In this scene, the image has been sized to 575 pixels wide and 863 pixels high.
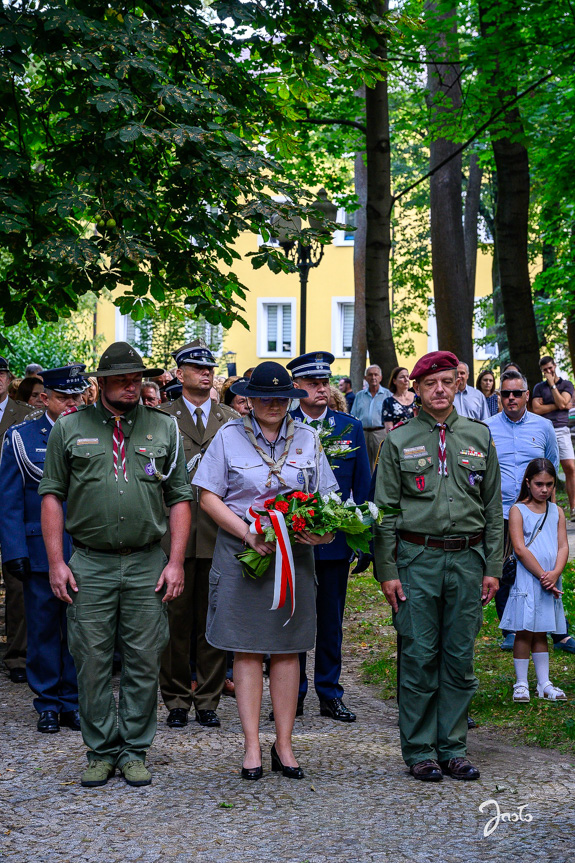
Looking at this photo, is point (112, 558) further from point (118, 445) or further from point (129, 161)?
point (129, 161)

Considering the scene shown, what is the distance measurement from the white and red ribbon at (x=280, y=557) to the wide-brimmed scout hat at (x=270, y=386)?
629mm

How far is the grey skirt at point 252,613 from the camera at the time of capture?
19.9 ft

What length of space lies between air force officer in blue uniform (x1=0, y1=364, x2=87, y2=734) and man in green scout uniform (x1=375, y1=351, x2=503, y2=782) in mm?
2304

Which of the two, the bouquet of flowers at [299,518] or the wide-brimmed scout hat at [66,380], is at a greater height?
the wide-brimmed scout hat at [66,380]

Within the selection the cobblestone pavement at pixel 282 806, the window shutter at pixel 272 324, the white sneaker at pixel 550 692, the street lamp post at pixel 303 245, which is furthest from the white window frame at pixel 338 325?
the cobblestone pavement at pixel 282 806

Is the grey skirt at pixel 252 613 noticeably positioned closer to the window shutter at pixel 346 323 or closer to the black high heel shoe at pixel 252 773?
the black high heel shoe at pixel 252 773

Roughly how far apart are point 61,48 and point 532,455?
4.71 m

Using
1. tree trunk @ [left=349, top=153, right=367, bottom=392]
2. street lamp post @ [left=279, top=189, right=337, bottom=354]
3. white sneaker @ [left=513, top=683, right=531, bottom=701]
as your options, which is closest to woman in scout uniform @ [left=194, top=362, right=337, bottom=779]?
white sneaker @ [left=513, top=683, right=531, bottom=701]

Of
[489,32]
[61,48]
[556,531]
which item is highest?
[489,32]

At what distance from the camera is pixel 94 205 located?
27.6ft

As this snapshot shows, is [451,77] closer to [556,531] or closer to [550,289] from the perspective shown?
[550,289]

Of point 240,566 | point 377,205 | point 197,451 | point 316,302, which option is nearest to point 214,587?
point 240,566

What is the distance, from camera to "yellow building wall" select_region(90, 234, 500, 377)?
138ft

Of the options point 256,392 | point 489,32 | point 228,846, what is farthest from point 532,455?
point 489,32
